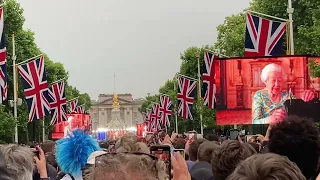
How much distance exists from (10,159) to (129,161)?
5.59 ft

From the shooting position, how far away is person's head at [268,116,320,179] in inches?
182

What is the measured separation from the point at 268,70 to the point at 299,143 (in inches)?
492

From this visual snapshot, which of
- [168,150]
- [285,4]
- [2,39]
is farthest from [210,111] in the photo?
[168,150]

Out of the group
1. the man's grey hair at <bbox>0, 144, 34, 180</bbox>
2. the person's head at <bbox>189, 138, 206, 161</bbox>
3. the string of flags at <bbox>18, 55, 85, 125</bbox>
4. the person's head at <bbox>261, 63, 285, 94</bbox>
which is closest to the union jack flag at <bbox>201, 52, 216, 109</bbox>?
the string of flags at <bbox>18, 55, 85, 125</bbox>

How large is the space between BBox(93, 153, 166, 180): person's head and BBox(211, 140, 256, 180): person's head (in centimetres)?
207

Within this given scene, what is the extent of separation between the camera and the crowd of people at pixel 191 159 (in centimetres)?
287

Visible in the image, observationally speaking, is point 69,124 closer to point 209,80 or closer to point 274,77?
point 209,80

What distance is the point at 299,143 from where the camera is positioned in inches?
185

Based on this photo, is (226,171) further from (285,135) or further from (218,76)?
(218,76)

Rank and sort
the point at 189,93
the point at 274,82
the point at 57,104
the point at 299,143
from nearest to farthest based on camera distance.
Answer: the point at 299,143
the point at 274,82
the point at 57,104
the point at 189,93

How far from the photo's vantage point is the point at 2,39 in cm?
2103

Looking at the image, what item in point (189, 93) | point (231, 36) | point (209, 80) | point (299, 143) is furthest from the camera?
point (231, 36)

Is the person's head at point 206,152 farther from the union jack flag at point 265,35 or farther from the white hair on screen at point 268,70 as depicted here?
the union jack flag at point 265,35

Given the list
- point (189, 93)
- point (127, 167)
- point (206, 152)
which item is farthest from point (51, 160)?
point (189, 93)
